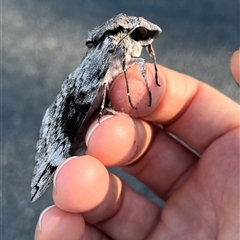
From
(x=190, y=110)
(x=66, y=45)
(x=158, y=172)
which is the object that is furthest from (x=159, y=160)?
(x=66, y=45)

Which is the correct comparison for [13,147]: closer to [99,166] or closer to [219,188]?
[99,166]

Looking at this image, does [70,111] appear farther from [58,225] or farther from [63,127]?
[58,225]

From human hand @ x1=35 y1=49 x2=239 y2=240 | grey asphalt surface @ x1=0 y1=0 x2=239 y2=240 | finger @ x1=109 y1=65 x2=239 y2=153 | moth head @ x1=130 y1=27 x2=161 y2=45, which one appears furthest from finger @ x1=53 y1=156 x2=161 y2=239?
grey asphalt surface @ x1=0 y1=0 x2=239 y2=240

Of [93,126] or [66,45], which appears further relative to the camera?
[66,45]

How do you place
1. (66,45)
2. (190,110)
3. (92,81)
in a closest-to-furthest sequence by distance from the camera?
(92,81)
(190,110)
(66,45)

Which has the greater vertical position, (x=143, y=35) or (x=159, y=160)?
(x=143, y=35)

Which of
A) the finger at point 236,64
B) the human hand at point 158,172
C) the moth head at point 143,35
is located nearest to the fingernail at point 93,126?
the human hand at point 158,172
